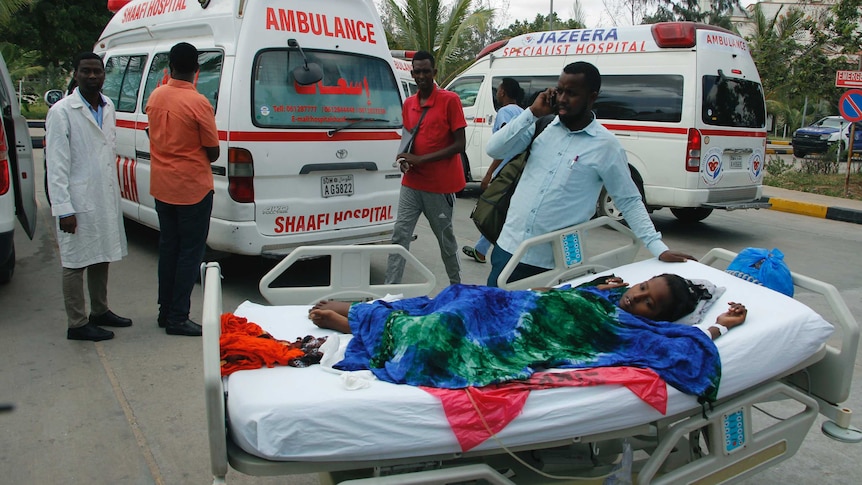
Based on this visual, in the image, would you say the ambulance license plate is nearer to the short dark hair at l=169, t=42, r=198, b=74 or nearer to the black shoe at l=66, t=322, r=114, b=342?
the short dark hair at l=169, t=42, r=198, b=74

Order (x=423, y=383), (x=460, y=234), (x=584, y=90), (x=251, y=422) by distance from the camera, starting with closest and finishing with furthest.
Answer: (x=251, y=422), (x=423, y=383), (x=584, y=90), (x=460, y=234)

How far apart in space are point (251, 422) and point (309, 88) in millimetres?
3817

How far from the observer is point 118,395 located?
3.82 metres

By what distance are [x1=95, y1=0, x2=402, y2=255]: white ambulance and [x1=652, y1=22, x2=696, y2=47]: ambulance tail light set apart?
3.93 m

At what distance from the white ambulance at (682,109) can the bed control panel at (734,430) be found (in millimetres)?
5924

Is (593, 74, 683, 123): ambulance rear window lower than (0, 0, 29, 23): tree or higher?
lower

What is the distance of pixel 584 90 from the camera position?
3.35 meters

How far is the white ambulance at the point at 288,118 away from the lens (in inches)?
203

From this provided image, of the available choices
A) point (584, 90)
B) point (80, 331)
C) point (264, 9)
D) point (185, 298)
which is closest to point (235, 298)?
point (185, 298)

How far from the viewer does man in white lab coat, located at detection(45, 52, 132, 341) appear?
4.32 meters

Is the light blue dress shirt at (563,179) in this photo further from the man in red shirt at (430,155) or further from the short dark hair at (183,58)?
the short dark hair at (183,58)

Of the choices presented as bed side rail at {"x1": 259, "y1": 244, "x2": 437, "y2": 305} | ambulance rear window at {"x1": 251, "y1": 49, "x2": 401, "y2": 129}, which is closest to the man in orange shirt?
ambulance rear window at {"x1": 251, "y1": 49, "x2": 401, "y2": 129}

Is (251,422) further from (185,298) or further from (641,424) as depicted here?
(185,298)

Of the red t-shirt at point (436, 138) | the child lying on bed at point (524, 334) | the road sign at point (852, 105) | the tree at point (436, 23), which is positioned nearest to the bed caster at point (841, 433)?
the child lying on bed at point (524, 334)
